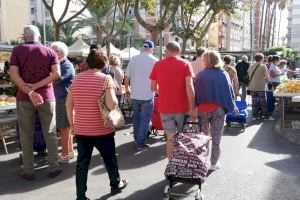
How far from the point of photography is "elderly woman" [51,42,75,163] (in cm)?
656

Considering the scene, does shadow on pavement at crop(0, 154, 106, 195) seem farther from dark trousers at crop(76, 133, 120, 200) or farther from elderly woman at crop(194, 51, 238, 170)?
elderly woman at crop(194, 51, 238, 170)

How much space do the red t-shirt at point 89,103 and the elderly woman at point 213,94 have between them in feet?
5.59

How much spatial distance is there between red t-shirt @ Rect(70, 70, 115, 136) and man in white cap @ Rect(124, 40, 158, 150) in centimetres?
284

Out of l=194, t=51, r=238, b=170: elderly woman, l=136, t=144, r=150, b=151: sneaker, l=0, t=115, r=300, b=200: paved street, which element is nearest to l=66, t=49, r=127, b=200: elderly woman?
l=0, t=115, r=300, b=200: paved street

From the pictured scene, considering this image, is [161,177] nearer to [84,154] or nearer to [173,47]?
[84,154]

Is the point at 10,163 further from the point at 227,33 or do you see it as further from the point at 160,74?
the point at 227,33

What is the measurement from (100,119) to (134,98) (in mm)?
2953

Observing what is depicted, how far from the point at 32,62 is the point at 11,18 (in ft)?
125

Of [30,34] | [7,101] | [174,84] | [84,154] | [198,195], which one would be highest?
[30,34]

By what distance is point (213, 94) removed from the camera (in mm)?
5969

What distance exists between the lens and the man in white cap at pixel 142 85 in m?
7.63

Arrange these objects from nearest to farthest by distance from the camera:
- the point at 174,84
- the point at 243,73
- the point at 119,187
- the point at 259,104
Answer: the point at 119,187 → the point at 174,84 → the point at 259,104 → the point at 243,73

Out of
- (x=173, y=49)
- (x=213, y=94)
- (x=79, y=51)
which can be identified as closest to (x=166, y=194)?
(x=213, y=94)

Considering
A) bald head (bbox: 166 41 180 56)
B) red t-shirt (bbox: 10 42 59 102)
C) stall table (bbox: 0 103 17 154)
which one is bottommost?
stall table (bbox: 0 103 17 154)
